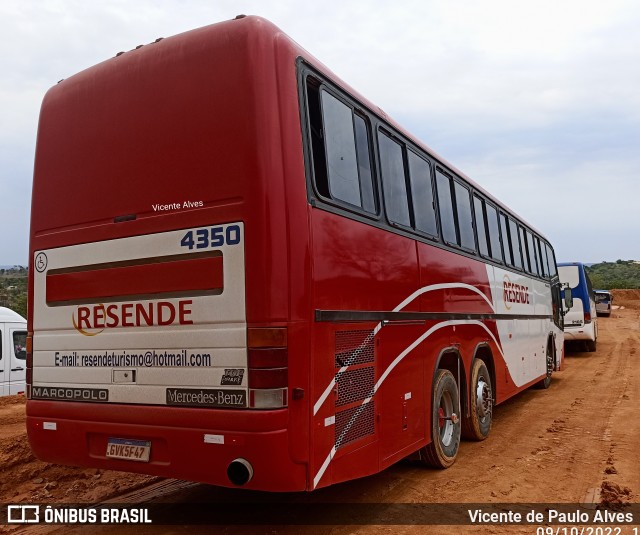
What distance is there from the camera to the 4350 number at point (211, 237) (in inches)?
164

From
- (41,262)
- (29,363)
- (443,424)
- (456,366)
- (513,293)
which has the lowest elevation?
(443,424)

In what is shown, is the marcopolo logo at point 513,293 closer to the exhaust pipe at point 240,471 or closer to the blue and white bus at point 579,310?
the exhaust pipe at point 240,471

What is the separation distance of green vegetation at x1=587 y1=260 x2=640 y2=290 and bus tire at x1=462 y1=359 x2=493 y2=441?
223ft

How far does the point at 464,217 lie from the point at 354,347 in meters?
3.90

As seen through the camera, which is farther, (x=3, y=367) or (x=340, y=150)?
(x=3, y=367)

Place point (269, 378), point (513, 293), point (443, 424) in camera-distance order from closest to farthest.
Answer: point (269, 378)
point (443, 424)
point (513, 293)

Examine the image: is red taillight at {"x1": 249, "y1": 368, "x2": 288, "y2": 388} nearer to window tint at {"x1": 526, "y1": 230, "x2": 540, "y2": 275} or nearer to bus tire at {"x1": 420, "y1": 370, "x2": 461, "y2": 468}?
bus tire at {"x1": 420, "y1": 370, "x2": 461, "y2": 468}

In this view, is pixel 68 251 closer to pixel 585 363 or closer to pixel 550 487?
pixel 550 487

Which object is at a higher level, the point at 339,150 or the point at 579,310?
the point at 339,150

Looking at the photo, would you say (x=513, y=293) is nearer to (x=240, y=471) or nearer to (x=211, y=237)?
(x=211, y=237)

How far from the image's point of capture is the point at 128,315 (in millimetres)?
4613

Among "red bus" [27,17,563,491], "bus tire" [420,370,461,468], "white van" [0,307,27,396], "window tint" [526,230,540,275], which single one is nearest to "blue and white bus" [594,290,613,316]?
"window tint" [526,230,540,275]

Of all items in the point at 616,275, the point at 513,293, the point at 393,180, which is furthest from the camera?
the point at 616,275

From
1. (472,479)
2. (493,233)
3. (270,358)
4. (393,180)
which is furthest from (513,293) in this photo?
(270,358)
